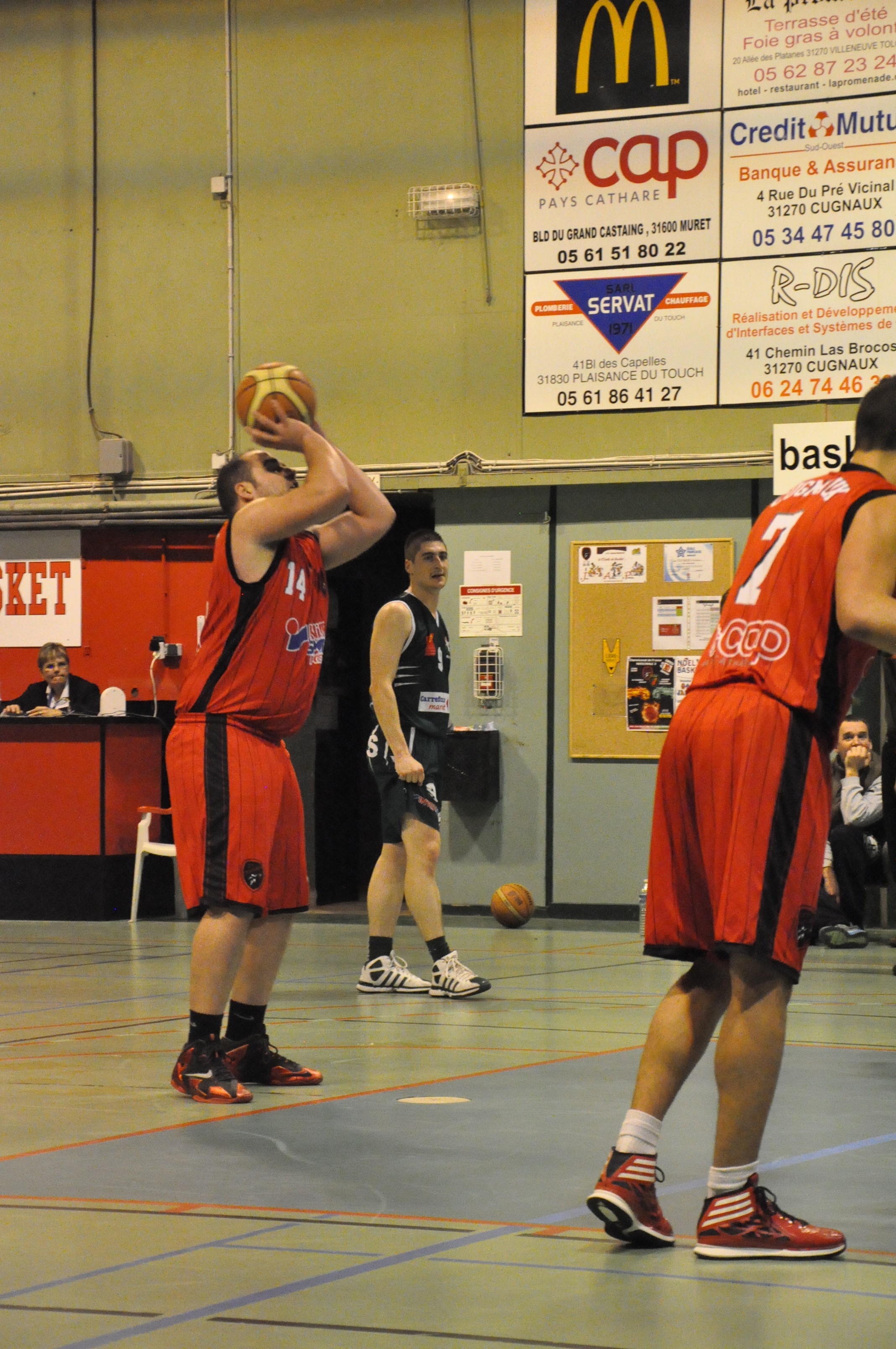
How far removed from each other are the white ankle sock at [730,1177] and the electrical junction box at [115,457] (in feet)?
39.8

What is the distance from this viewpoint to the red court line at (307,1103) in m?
4.65

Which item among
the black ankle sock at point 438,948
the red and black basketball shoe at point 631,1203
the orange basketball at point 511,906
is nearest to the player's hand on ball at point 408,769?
the black ankle sock at point 438,948

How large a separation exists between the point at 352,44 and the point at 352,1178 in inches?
479

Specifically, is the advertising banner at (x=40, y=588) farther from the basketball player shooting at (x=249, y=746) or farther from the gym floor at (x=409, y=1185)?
the basketball player shooting at (x=249, y=746)

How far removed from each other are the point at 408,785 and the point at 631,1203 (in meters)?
4.99

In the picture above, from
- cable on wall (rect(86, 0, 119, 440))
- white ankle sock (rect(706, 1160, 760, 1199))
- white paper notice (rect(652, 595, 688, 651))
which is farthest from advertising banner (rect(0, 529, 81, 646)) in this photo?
white ankle sock (rect(706, 1160, 760, 1199))

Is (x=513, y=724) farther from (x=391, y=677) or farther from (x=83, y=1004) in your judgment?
(x=83, y=1004)

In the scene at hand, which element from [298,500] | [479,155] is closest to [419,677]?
[298,500]

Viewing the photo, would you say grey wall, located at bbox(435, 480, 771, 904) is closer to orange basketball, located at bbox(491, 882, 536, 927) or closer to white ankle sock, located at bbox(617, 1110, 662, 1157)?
orange basketball, located at bbox(491, 882, 536, 927)

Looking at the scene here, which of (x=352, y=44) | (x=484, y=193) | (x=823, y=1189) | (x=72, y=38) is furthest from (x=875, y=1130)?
(x=72, y=38)

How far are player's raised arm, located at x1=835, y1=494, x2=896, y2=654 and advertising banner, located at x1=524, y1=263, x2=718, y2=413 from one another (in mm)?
10196

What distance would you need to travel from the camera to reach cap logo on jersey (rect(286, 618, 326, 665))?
5.57m

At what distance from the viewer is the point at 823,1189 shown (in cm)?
411

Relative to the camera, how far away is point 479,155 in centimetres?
1416
